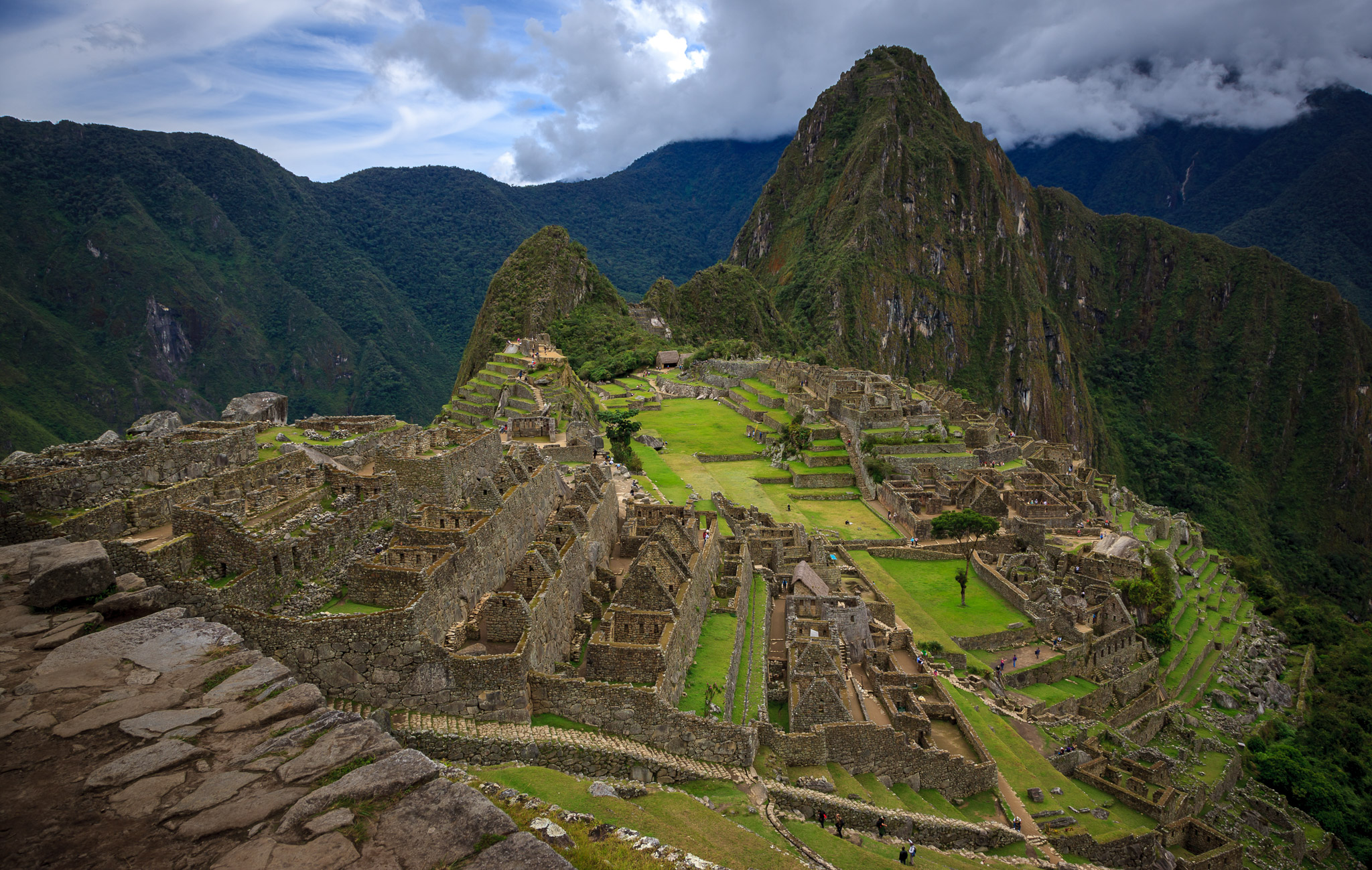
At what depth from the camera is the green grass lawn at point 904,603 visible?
27.7m

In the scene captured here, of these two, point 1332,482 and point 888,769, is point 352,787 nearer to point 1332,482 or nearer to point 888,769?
point 888,769

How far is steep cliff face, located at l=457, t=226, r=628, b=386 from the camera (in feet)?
319

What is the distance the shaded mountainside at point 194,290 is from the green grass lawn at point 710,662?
4674cm

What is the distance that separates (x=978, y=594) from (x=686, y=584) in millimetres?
20714

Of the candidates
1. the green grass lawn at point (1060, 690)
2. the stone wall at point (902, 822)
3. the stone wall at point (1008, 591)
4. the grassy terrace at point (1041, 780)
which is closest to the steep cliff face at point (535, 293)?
the stone wall at point (1008, 591)

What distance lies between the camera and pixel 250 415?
2189cm

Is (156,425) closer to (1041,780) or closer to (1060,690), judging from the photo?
(1041,780)

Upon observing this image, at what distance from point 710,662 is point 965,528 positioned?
25.0 m

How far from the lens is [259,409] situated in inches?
907

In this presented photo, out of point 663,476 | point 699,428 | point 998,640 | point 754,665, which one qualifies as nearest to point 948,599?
point 998,640

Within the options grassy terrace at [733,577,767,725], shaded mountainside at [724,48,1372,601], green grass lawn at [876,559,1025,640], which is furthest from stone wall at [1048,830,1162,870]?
shaded mountainside at [724,48,1372,601]

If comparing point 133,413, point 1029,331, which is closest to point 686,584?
point 133,413

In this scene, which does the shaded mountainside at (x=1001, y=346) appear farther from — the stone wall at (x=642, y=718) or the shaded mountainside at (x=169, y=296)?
the stone wall at (x=642, y=718)

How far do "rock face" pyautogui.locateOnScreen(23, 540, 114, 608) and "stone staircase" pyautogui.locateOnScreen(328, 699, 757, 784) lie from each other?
11.3 feet
